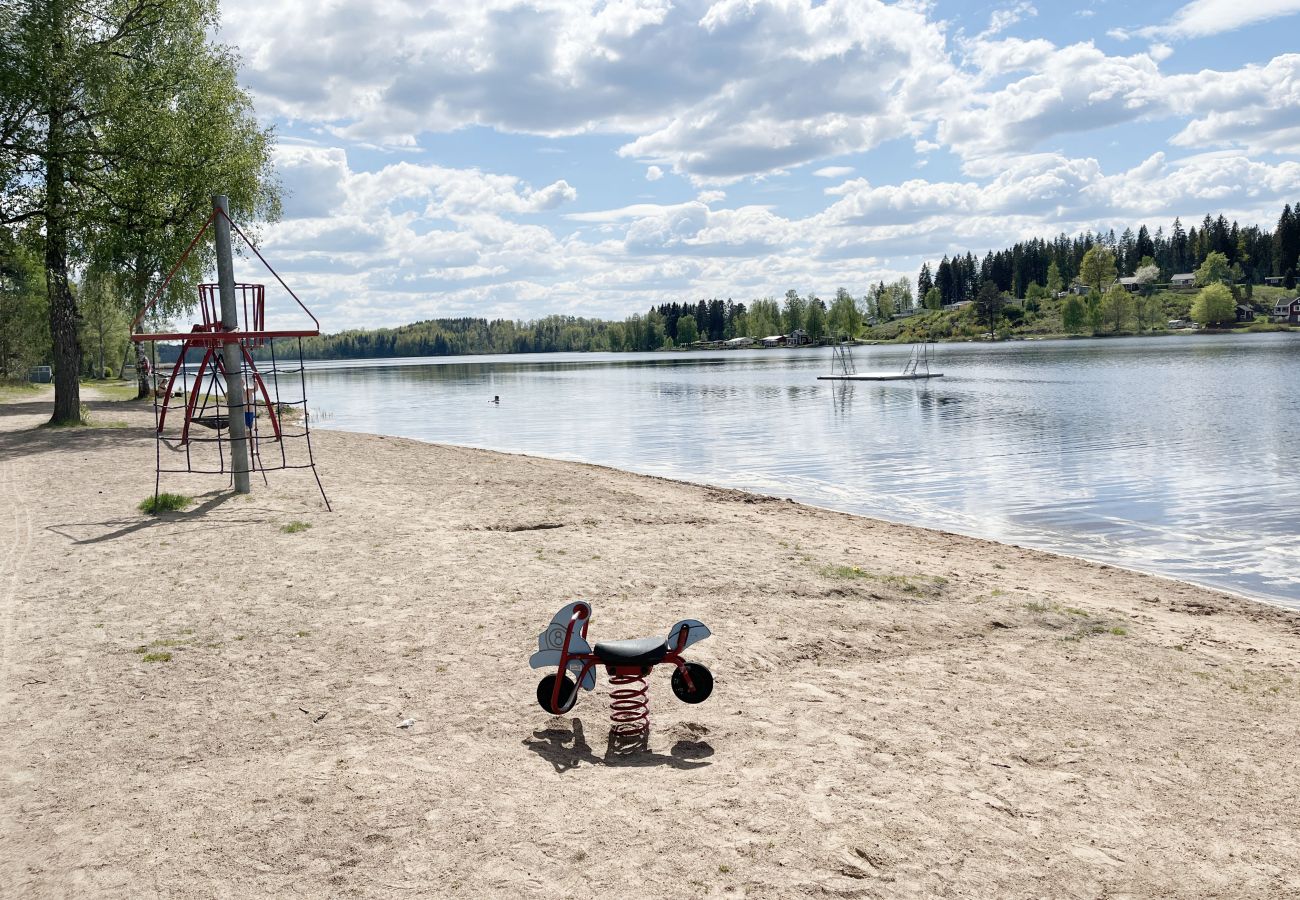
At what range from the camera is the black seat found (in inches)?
264

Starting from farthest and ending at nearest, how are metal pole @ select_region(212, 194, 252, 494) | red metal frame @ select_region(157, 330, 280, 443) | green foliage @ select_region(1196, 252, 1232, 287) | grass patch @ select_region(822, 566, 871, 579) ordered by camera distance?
green foliage @ select_region(1196, 252, 1232, 287) → metal pole @ select_region(212, 194, 252, 494) → red metal frame @ select_region(157, 330, 280, 443) → grass patch @ select_region(822, 566, 871, 579)

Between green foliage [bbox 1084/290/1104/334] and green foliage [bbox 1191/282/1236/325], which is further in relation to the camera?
green foliage [bbox 1084/290/1104/334]

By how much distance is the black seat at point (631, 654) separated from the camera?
6711 millimetres

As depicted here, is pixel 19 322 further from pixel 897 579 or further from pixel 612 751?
pixel 612 751

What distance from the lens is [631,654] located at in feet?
22.0

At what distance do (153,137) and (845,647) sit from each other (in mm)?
26261

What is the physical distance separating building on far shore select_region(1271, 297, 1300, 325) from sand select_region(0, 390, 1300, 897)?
635ft

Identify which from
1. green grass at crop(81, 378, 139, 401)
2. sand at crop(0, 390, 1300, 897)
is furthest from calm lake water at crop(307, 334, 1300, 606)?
green grass at crop(81, 378, 139, 401)

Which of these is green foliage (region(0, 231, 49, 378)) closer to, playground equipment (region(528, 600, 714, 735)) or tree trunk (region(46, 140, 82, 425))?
tree trunk (region(46, 140, 82, 425))

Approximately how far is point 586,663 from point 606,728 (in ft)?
1.72

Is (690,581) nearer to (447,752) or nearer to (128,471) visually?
(447,752)

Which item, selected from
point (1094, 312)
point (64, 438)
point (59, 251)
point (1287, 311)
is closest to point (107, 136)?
point (59, 251)

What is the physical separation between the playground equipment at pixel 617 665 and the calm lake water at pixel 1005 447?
9893 mm

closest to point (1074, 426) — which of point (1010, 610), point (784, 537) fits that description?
point (784, 537)
